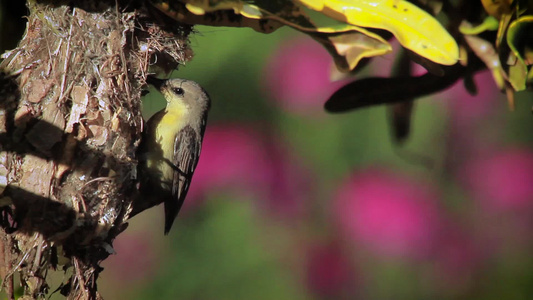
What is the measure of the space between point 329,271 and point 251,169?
0.31 m

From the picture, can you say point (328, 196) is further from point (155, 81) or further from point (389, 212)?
point (155, 81)

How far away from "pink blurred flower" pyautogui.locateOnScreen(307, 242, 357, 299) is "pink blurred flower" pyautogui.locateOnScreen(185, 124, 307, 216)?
0.12 metres

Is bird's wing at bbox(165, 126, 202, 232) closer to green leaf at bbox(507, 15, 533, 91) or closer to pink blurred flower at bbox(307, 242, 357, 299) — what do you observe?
pink blurred flower at bbox(307, 242, 357, 299)

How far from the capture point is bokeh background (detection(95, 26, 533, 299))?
5.04ft

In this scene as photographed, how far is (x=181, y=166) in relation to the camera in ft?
4.89

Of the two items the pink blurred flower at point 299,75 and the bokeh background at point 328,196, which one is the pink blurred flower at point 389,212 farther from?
the pink blurred flower at point 299,75

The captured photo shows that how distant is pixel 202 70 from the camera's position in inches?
59.9

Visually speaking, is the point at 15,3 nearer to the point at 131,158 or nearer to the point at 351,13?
the point at 131,158

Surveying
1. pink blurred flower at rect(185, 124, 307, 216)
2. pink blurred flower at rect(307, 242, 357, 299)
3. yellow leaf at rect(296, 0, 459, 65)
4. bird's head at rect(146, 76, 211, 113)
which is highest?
yellow leaf at rect(296, 0, 459, 65)

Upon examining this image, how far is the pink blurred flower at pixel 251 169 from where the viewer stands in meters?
1.55

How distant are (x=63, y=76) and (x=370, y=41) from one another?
712mm

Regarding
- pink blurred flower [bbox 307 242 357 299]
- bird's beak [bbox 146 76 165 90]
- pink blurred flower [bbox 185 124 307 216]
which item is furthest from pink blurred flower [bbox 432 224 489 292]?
bird's beak [bbox 146 76 165 90]

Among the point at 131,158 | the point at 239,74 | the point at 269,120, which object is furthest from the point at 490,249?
the point at 131,158

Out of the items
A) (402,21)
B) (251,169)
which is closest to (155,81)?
(251,169)
